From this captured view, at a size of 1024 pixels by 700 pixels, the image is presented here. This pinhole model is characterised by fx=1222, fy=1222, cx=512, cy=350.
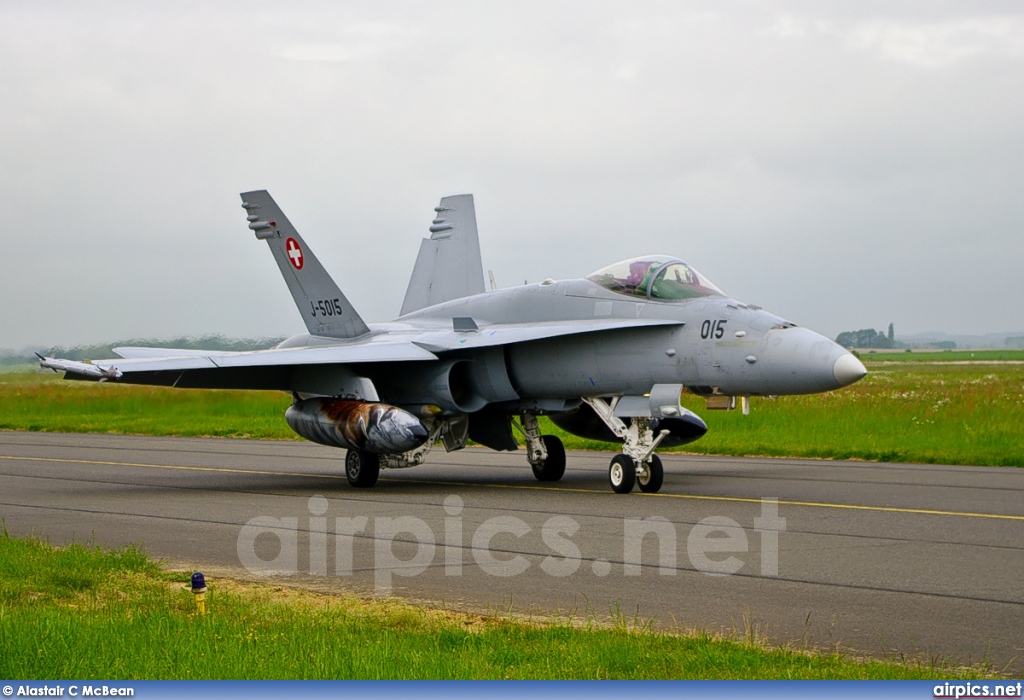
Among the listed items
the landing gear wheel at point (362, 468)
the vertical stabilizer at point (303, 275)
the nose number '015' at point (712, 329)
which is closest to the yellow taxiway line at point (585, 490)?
the landing gear wheel at point (362, 468)

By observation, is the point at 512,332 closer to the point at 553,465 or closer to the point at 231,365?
the point at 553,465

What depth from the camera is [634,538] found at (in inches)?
395

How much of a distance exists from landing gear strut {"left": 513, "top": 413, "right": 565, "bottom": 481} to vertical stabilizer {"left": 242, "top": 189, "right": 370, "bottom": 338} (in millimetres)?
3131

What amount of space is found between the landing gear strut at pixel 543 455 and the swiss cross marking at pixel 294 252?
4569mm

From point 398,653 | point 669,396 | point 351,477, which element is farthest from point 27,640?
point 351,477

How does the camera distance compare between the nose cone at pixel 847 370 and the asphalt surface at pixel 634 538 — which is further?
the nose cone at pixel 847 370

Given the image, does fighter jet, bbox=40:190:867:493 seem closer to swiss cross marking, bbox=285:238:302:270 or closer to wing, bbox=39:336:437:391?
wing, bbox=39:336:437:391

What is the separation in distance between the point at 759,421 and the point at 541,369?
1132cm

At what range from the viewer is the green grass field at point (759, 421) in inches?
765

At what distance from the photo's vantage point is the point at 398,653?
5699 mm

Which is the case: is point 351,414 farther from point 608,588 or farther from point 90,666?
point 90,666

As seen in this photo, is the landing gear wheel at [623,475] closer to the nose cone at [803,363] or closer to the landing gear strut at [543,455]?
the nose cone at [803,363]

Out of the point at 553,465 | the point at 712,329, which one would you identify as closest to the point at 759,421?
the point at 553,465

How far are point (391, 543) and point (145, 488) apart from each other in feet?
21.0
